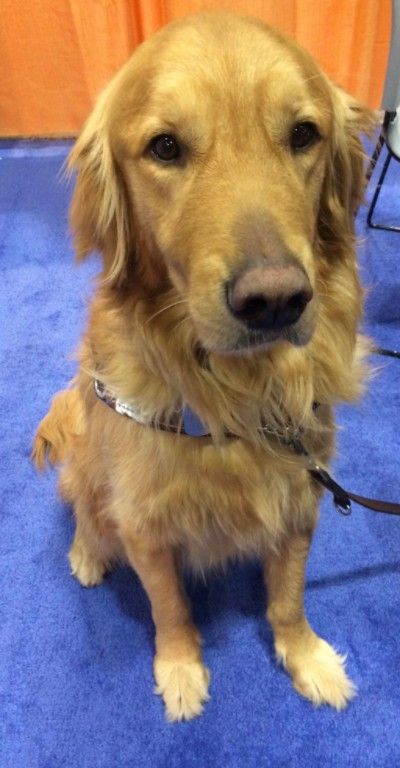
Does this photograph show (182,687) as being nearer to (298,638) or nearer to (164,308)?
(298,638)

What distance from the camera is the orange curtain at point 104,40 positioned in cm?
273

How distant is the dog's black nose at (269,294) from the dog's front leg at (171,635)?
0.57 metres

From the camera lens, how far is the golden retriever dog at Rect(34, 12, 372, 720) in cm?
88

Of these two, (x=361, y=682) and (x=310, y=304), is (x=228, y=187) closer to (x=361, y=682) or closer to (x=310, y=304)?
(x=310, y=304)

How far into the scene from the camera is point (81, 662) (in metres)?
1.43

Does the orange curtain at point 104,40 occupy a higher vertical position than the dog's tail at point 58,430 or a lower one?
higher

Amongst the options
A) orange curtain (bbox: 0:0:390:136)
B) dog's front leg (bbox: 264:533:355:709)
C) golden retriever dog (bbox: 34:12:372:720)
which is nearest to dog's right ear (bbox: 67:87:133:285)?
golden retriever dog (bbox: 34:12:372:720)

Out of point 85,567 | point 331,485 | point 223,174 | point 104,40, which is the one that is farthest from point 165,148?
point 104,40

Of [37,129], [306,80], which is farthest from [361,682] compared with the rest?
[37,129]

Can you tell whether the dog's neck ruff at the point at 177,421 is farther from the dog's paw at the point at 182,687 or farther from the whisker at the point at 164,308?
the dog's paw at the point at 182,687

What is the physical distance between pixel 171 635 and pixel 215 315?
0.83 m

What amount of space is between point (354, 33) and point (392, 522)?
2.25 metres

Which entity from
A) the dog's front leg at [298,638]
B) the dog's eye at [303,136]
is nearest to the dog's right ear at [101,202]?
the dog's eye at [303,136]

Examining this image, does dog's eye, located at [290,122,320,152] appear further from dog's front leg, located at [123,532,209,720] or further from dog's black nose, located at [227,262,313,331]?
dog's front leg, located at [123,532,209,720]
